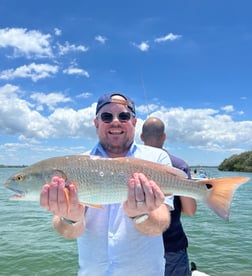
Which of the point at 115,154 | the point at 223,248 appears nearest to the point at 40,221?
the point at 223,248

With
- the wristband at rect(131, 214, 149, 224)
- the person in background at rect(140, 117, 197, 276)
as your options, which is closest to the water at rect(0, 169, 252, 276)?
the person in background at rect(140, 117, 197, 276)

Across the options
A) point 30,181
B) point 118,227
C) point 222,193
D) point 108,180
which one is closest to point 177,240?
point 222,193

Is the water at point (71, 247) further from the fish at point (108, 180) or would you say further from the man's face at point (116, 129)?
the man's face at point (116, 129)

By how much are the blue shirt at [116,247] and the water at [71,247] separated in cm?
737

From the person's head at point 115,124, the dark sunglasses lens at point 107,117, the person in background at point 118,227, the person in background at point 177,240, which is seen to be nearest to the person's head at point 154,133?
the person in background at point 177,240

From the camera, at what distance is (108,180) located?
290cm

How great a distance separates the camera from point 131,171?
2916mm

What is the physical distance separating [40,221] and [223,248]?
345 inches

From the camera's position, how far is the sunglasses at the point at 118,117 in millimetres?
3264

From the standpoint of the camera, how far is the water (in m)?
10.1

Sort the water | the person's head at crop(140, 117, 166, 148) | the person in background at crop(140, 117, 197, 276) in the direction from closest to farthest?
1. the person in background at crop(140, 117, 197, 276)
2. the person's head at crop(140, 117, 166, 148)
3. the water

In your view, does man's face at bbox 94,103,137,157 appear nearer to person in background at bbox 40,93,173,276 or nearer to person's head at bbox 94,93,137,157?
person's head at bbox 94,93,137,157

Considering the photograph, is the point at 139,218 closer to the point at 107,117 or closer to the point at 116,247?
the point at 116,247

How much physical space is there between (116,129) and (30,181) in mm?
864
